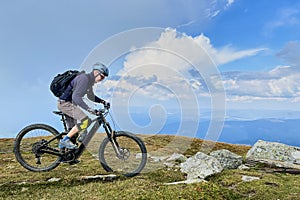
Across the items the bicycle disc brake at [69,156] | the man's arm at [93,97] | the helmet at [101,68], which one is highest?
the helmet at [101,68]

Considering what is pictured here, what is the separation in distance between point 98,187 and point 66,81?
4.12m

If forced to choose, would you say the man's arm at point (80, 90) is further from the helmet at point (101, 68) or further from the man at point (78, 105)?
the helmet at point (101, 68)

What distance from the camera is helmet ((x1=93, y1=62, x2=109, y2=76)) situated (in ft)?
34.8

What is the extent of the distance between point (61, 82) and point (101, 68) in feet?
5.35

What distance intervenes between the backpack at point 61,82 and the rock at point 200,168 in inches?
254

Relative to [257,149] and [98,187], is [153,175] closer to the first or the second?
[98,187]

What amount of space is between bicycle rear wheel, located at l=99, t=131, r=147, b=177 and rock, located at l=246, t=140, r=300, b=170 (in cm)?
850

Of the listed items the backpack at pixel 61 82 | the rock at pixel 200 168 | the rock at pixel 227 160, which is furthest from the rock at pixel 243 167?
the backpack at pixel 61 82

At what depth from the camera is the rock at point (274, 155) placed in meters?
15.9

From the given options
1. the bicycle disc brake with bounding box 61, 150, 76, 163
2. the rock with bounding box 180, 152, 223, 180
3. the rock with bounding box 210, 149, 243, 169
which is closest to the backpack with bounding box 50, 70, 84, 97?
the bicycle disc brake with bounding box 61, 150, 76, 163

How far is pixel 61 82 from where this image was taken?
1065cm

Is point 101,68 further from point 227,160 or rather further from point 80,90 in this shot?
point 227,160

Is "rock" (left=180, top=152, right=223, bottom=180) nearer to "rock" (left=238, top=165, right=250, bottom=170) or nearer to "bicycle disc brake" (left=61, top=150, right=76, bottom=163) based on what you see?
"rock" (left=238, top=165, right=250, bottom=170)

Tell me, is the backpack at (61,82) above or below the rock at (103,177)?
above
